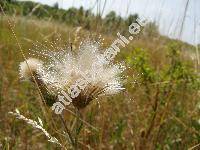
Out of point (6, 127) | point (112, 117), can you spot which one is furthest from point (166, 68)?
point (6, 127)

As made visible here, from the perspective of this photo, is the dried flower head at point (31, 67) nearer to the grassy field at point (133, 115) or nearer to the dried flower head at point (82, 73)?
the dried flower head at point (82, 73)

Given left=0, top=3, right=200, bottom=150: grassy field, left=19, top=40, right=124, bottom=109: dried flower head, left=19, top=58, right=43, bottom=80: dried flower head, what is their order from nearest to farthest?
left=19, top=40, right=124, bottom=109: dried flower head
left=19, top=58, right=43, bottom=80: dried flower head
left=0, top=3, right=200, bottom=150: grassy field

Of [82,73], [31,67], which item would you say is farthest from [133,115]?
[82,73]

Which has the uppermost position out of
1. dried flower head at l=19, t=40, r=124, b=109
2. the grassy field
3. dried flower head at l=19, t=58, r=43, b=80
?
dried flower head at l=19, t=40, r=124, b=109

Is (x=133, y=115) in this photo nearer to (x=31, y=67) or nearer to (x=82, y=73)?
(x=31, y=67)

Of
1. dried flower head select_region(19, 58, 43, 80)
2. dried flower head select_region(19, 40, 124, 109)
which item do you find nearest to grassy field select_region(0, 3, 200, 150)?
dried flower head select_region(19, 58, 43, 80)

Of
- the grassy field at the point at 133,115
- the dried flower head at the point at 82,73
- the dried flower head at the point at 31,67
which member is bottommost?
the grassy field at the point at 133,115

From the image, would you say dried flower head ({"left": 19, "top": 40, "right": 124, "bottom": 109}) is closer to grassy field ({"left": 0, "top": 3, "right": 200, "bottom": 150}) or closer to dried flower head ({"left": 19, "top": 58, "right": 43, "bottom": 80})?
dried flower head ({"left": 19, "top": 58, "right": 43, "bottom": 80})

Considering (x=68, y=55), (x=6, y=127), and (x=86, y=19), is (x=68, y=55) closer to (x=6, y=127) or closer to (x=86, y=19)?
(x=6, y=127)

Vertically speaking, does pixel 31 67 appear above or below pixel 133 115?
above

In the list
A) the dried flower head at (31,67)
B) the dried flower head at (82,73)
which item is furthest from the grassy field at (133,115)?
the dried flower head at (82,73)

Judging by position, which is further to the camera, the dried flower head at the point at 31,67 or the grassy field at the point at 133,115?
the grassy field at the point at 133,115
